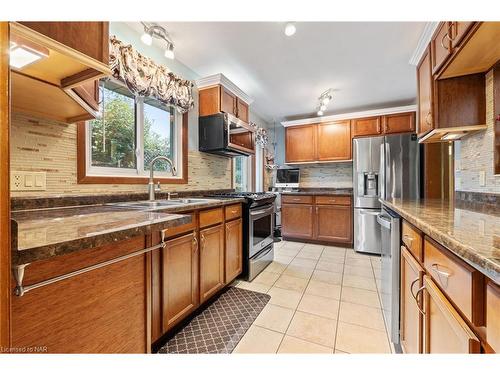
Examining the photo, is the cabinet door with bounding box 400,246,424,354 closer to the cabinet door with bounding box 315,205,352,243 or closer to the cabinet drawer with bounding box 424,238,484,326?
the cabinet drawer with bounding box 424,238,484,326

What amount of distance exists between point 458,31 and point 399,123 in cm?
258

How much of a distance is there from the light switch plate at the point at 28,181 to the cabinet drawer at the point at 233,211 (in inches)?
51.5

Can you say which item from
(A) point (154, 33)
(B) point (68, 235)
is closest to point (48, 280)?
(B) point (68, 235)

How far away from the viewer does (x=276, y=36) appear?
1.99 m

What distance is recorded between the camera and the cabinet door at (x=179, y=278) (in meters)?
1.41

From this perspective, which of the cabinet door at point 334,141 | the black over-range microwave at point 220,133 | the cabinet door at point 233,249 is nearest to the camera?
the cabinet door at point 233,249

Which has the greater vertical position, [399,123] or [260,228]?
[399,123]

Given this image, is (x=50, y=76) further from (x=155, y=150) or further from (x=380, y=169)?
(x=380, y=169)

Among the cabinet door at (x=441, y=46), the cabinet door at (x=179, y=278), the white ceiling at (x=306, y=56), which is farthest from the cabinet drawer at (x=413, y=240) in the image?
the white ceiling at (x=306, y=56)

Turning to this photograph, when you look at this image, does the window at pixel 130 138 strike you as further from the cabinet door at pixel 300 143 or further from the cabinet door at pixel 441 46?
the cabinet door at pixel 300 143

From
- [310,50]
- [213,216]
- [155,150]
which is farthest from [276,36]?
[213,216]

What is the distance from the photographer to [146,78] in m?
1.84

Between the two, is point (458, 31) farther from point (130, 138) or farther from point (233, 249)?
point (130, 138)
